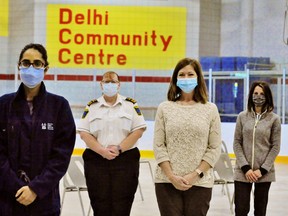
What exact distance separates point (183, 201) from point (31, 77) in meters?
1.17

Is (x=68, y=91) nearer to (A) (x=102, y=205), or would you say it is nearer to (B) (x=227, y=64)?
(B) (x=227, y=64)

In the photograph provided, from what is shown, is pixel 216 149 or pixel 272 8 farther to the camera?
pixel 272 8

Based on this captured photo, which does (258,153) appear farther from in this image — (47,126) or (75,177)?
(47,126)

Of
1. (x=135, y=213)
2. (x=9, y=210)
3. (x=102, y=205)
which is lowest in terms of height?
(x=135, y=213)

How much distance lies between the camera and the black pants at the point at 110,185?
14.4ft

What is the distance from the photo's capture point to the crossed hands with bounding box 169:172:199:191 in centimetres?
325

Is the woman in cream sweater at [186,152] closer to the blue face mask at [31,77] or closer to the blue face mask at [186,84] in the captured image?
the blue face mask at [186,84]

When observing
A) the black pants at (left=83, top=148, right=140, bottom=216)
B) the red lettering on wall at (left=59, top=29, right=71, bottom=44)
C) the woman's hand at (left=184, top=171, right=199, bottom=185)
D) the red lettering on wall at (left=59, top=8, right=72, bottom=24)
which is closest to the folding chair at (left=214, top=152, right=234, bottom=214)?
the black pants at (left=83, top=148, right=140, bottom=216)

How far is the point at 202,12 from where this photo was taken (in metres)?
14.5

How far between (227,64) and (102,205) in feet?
31.6

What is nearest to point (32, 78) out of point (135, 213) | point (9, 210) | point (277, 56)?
point (9, 210)

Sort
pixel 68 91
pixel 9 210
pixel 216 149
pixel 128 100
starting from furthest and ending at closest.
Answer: pixel 68 91, pixel 128 100, pixel 216 149, pixel 9 210

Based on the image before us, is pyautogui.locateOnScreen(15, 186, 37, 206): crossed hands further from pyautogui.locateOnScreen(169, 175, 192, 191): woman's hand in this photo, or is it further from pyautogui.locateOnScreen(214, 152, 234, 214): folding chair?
pyautogui.locateOnScreen(214, 152, 234, 214): folding chair

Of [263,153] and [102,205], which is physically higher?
[263,153]
